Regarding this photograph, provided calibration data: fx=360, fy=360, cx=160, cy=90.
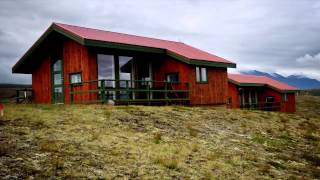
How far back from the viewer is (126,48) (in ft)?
74.8

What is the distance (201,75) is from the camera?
88.9 ft

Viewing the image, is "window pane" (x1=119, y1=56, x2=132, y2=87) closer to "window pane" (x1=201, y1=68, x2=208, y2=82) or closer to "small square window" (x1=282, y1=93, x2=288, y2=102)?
"window pane" (x1=201, y1=68, x2=208, y2=82)

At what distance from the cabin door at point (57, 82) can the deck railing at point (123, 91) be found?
1.47 m

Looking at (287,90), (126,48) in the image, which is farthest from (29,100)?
(287,90)

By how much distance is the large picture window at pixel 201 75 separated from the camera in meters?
26.8

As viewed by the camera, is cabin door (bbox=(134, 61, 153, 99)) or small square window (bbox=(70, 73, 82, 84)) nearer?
small square window (bbox=(70, 73, 82, 84))

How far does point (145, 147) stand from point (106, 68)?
12.6 metres

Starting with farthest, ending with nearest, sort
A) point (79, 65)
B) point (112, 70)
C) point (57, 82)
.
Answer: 1. point (57, 82)
2. point (112, 70)
3. point (79, 65)

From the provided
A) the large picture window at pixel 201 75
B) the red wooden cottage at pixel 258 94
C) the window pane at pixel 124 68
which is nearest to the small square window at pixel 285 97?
the red wooden cottage at pixel 258 94

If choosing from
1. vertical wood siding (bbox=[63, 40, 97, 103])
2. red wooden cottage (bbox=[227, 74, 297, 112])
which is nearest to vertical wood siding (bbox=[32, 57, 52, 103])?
vertical wood siding (bbox=[63, 40, 97, 103])

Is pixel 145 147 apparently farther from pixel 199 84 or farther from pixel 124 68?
pixel 199 84

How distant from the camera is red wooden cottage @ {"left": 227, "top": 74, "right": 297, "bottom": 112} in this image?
40188mm

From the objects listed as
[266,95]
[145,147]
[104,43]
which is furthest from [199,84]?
[266,95]

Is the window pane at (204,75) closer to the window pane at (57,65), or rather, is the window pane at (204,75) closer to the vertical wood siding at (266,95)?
the window pane at (57,65)
